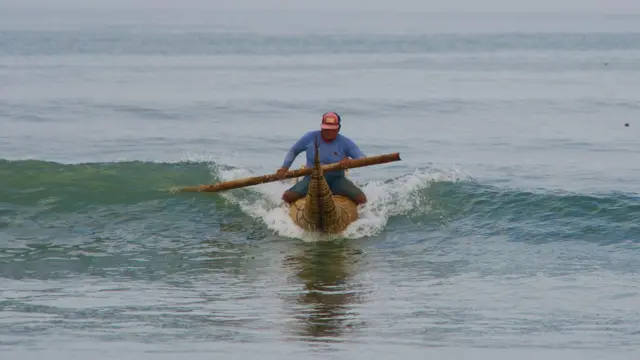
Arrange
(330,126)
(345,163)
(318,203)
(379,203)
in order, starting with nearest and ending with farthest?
(345,163) < (318,203) < (330,126) < (379,203)

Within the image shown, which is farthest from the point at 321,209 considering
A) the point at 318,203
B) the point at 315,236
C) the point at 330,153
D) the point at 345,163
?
the point at 330,153

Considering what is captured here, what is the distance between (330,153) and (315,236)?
1.17 meters

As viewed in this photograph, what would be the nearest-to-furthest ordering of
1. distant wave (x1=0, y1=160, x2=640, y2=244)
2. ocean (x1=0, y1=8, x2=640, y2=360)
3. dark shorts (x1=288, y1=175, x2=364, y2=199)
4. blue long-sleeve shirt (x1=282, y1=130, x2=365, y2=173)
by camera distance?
ocean (x1=0, y1=8, x2=640, y2=360)
blue long-sleeve shirt (x1=282, y1=130, x2=365, y2=173)
dark shorts (x1=288, y1=175, x2=364, y2=199)
distant wave (x1=0, y1=160, x2=640, y2=244)

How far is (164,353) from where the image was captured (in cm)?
1012

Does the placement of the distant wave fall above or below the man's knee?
below

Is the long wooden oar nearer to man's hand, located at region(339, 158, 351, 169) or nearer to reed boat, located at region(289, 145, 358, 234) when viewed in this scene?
man's hand, located at region(339, 158, 351, 169)

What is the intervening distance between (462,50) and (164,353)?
207 ft

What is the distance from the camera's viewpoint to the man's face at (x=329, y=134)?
1614 centimetres

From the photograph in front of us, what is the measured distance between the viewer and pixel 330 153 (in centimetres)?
1625

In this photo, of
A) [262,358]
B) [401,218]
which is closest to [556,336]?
[262,358]

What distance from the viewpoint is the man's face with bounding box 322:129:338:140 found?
1614 cm

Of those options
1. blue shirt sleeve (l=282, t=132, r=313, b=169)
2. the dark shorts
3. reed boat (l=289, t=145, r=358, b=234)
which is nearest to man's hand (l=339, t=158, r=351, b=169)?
reed boat (l=289, t=145, r=358, b=234)

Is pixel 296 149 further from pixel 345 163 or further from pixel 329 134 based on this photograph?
pixel 345 163

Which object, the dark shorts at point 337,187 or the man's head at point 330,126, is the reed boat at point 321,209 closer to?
the dark shorts at point 337,187
